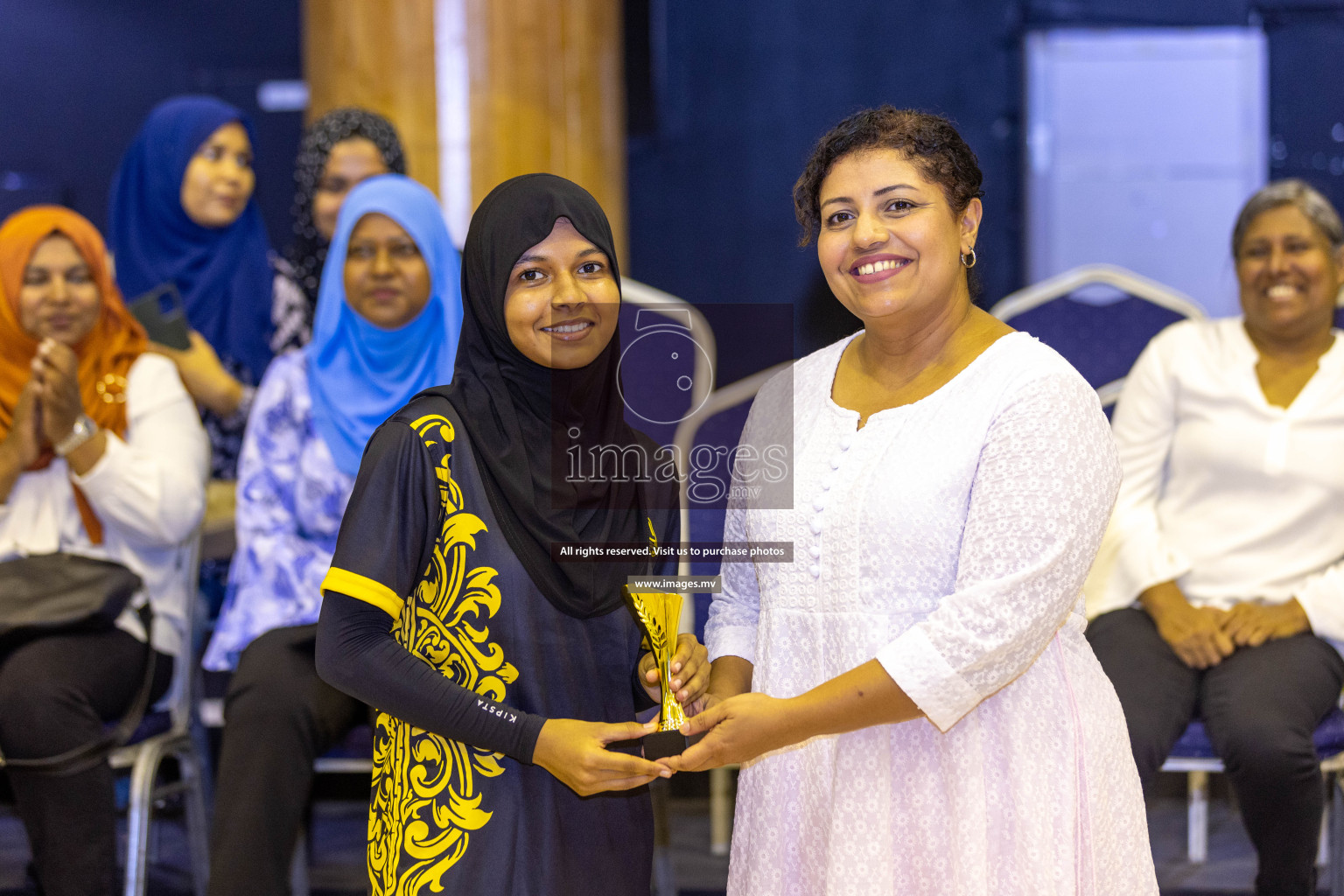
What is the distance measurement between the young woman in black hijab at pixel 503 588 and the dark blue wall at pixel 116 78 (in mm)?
4560

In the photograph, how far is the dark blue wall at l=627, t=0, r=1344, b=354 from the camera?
538 centimetres

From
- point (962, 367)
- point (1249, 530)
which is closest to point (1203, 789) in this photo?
point (1249, 530)

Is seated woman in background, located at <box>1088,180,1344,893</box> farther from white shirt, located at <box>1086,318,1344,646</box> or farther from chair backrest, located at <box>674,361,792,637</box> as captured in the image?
chair backrest, located at <box>674,361,792,637</box>

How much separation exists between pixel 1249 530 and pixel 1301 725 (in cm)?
40

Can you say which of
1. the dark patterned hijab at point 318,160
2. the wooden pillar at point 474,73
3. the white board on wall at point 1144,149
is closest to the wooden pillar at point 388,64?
the wooden pillar at point 474,73

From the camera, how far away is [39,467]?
2.33 metres

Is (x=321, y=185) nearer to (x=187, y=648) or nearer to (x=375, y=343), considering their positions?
(x=375, y=343)

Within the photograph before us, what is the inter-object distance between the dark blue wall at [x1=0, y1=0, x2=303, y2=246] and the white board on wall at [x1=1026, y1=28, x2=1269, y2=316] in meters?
3.36

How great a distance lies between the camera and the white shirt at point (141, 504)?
226 centimetres

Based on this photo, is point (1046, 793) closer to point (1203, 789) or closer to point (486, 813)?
point (486, 813)

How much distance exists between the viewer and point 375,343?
2.33 metres

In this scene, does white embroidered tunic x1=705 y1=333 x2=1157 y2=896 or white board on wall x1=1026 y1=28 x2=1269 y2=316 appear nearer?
white embroidered tunic x1=705 y1=333 x2=1157 y2=896

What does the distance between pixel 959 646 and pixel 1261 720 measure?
1028 millimetres

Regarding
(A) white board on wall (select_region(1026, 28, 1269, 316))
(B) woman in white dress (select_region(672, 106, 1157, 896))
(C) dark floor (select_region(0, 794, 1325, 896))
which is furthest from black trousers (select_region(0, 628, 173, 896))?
(A) white board on wall (select_region(1026, 28, 1269, 316))
